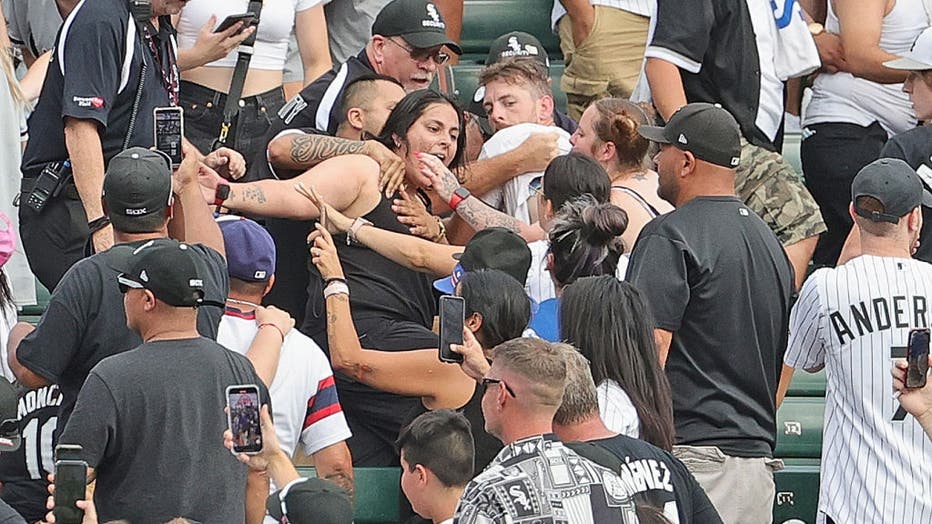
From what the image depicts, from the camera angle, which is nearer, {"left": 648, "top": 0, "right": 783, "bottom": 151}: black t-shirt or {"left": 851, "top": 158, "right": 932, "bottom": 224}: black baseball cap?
{"left": 851, "top": 158, "right": 932, "bottom": 224}: black baseball cap

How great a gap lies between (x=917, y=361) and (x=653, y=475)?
95 cm

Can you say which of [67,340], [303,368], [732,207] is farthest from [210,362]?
[732,207]

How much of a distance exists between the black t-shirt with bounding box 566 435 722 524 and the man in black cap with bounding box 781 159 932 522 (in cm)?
125

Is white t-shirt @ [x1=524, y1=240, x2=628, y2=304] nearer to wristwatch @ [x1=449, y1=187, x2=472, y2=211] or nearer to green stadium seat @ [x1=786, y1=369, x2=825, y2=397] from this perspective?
wristwatch @ [x1=449, y1=187, x2=472, y2=211]

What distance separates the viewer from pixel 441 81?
7.21m

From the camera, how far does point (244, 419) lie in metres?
3.66

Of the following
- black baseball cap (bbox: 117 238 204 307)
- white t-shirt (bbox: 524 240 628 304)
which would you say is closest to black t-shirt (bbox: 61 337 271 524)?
black baseball cap (bbox: 117 238 204 307)

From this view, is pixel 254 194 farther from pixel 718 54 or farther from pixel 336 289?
pixel 718 54

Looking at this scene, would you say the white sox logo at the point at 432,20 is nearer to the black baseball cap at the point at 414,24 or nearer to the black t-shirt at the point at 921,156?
the black baseball cap at the point at 414,24

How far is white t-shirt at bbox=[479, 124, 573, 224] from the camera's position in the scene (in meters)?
6.30

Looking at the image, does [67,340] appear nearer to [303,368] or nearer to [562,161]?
[303,368]

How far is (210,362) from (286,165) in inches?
73.6

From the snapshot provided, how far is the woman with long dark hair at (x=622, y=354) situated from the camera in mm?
4340

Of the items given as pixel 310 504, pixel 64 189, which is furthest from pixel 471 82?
pixel 310 504
